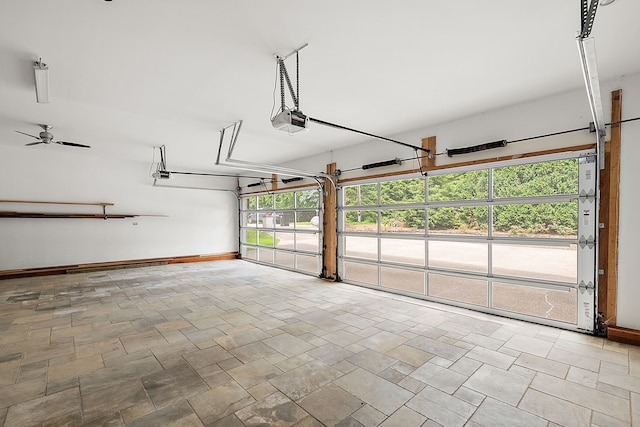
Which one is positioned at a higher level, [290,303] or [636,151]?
[636,151]

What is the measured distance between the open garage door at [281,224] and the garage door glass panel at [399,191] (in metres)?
1.69

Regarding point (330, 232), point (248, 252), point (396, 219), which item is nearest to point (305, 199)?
point (330, 232)

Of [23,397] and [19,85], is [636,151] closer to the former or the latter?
[23,397]

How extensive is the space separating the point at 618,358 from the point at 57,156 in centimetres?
1071

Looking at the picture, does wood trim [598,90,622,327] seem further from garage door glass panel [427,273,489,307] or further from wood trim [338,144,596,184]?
garage door glass panel [427,273,489,307]

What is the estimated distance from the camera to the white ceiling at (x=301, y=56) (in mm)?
2209

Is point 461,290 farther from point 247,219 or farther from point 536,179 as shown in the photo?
point 247,219

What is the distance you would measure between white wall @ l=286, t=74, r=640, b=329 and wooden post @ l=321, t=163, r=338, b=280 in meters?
2.10

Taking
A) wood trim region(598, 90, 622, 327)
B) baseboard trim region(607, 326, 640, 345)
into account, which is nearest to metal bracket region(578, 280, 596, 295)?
wood trim region(598, 90, 622, 327)

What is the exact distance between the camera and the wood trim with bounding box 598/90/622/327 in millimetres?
3303

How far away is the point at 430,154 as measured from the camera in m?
4.93

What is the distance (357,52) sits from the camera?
2.77 m

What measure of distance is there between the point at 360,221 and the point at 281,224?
283cm

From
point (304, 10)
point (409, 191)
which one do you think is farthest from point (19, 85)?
point (409, 191)
